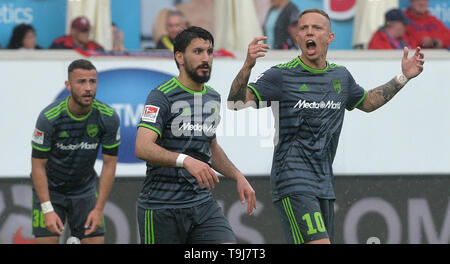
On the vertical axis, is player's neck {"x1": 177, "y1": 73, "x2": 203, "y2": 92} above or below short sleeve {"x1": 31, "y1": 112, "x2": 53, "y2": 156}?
above

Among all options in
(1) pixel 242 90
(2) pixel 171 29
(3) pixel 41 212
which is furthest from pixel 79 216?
(2) pixel 171 29

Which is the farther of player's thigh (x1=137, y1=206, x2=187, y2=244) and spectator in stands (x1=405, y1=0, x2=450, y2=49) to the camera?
spectator in stands (x1=405, y1=0, x2=450, y2=49)

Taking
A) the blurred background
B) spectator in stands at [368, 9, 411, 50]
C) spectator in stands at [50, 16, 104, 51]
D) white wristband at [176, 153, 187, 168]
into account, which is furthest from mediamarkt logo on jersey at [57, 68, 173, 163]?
white wristband at [176, 153, 187, 168]

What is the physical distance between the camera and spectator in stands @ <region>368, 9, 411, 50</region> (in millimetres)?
12320

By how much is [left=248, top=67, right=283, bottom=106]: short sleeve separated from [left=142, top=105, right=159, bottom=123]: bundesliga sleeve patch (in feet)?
3.26

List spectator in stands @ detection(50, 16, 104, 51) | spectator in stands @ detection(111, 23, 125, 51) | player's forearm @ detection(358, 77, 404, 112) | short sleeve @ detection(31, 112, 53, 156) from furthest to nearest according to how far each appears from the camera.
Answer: spectator in stands @ detection(111, 23, 125, 51), spectator in stands @ detection(50, 16, 104, 51), short sleeve @ detection(31, 112, 53, 156), player's forearm @ detection(358, 77, 404, 112)

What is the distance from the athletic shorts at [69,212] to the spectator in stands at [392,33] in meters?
4.50

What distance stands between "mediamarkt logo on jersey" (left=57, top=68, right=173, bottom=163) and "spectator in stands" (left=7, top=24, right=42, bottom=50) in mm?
1626

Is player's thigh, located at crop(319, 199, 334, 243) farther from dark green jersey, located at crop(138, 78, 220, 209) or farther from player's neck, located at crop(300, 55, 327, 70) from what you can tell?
player's neck, located at crop(300, 55, 327, 70)

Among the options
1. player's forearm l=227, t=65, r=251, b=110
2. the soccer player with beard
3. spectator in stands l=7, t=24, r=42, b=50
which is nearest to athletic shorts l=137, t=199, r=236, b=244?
the soccer player with beard

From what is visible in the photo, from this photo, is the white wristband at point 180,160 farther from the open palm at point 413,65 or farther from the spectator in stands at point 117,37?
the spectator in stands at point 117,37

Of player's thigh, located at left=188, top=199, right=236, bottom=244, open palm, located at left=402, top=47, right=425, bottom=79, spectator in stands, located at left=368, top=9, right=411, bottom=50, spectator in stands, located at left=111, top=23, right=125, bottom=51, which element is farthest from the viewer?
spectator in stands, located at left=111, top=23, right=125, bottom=51

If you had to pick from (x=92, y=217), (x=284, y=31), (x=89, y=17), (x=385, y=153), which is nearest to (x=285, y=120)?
(x=92, y=217)

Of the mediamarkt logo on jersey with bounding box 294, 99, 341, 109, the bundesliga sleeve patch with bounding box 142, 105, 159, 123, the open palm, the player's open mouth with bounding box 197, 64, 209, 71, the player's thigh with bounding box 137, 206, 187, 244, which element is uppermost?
the open palm
